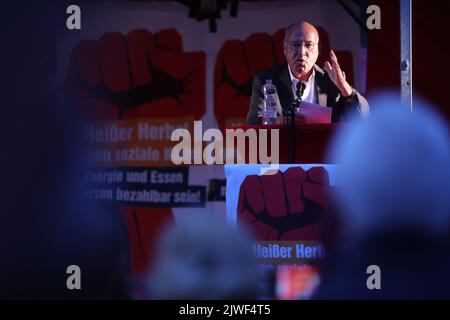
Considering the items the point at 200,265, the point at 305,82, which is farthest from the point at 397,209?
the point at 200,265

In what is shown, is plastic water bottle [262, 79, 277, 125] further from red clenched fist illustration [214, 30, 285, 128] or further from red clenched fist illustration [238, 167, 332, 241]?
red clenched fist illustration [214, 30, 285, 128]

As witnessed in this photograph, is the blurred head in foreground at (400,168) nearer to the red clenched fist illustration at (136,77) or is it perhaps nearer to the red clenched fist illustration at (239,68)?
the red clenched fist illustration at (239,68)

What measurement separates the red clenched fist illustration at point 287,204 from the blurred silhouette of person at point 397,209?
0.29 metres

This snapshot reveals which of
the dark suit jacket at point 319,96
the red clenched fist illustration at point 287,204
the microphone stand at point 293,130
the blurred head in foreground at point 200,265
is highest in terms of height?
the dark suit jacket at point 319,96

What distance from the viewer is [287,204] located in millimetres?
3713

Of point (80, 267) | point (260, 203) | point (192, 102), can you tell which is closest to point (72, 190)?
point (80, 267)

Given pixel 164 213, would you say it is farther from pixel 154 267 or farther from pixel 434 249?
pixel 434 249

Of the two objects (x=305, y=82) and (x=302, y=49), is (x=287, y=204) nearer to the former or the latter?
(x=305, y=82)

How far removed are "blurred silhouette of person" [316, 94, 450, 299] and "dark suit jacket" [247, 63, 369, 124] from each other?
0.12 meters

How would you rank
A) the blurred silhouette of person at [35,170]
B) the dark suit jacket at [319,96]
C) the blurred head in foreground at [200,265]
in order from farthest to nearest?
1. the blurred silhouette of person at [35,170]
2. the blurred head in foreground at [200,265]
3. the dark suit jacket at [319,96]

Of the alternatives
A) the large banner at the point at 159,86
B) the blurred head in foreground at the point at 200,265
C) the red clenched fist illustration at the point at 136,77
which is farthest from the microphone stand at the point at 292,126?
the red clenched fist illustration at the point at 136,77

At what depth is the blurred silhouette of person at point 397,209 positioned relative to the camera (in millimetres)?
4031

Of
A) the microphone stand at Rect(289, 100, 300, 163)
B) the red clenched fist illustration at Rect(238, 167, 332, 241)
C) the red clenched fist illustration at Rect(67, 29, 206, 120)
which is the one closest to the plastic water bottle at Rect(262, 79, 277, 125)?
the microphone stand at Rect(289, 100, 300, 163)

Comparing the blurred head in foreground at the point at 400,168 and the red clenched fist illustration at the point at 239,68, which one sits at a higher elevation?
the red clenched fist illustration at the point at 239,68
